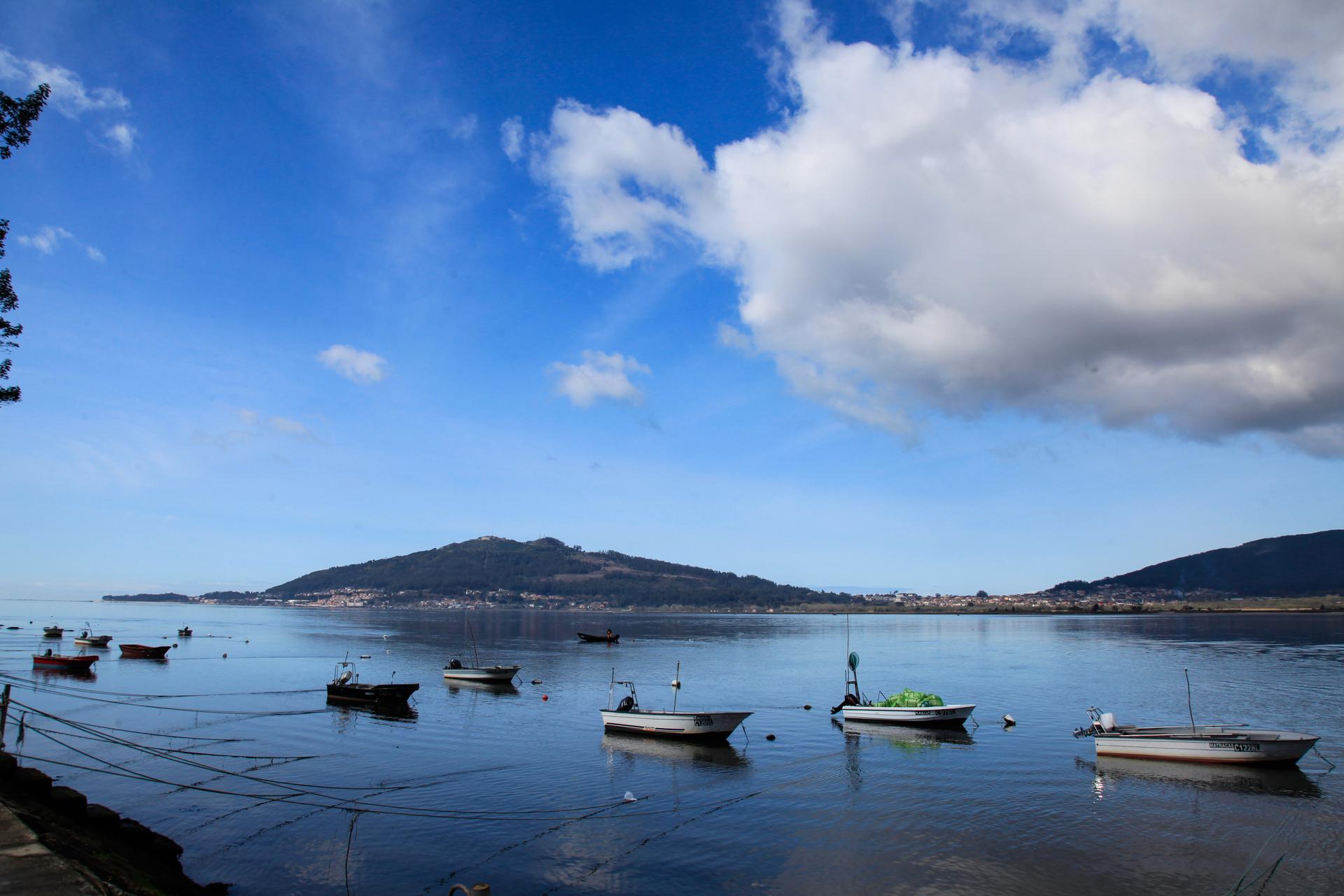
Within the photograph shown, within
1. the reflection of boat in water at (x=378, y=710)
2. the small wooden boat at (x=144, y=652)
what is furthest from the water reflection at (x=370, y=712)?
the small wooden boat at (x=144, y=652)

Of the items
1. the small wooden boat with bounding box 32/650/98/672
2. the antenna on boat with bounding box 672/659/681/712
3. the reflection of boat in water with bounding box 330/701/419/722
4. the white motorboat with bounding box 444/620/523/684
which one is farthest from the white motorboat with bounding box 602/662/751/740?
the small wooden boat with bounding box 32/650/98/672

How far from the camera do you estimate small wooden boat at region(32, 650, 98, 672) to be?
71375mm

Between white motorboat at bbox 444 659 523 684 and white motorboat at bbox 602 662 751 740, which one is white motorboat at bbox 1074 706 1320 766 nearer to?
white motorboat at bbox 602 662 751 740

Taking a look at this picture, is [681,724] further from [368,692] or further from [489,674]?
[489,674]

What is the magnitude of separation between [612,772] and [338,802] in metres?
11.6

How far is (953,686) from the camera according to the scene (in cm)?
7081

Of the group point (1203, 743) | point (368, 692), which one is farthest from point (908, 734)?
point (368, 692)

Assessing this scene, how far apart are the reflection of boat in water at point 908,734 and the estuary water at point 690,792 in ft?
1.25

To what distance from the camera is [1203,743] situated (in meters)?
35.6

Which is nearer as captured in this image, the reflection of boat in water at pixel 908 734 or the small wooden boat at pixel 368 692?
the reflection of boat in water at pixel 908 734

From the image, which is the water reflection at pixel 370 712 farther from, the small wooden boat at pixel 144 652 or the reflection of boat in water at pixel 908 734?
the small wooden boat at pixel 144 652

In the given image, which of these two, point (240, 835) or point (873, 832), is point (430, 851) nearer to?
point (240, 835)

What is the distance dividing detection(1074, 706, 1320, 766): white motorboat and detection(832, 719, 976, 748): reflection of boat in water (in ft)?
23.7

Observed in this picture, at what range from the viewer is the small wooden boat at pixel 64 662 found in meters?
71.4
